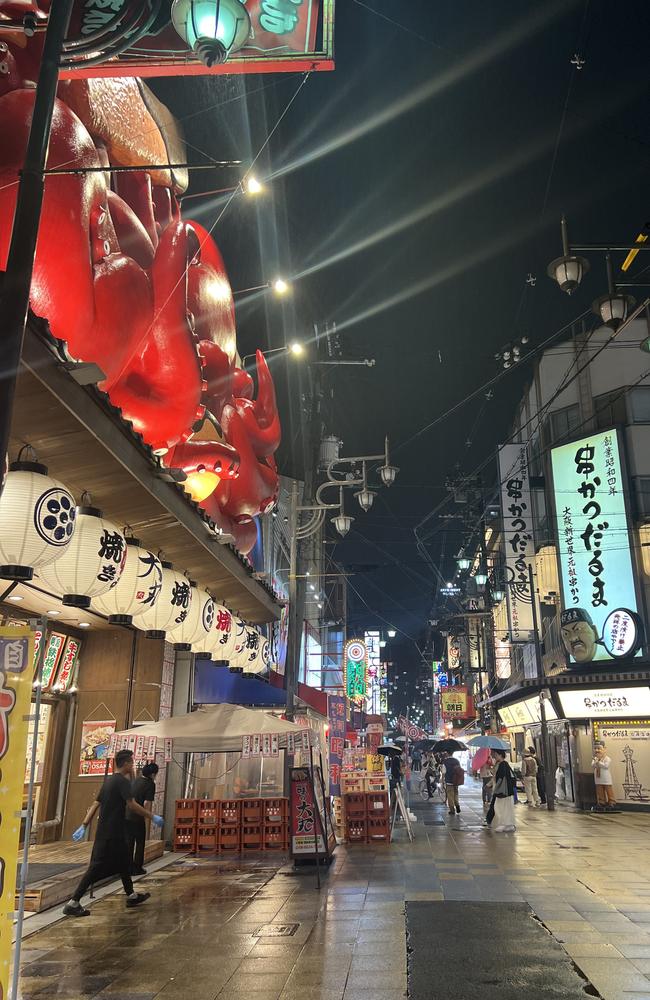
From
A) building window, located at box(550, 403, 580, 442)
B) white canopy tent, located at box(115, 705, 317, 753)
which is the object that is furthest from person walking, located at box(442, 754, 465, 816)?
building window, located at box(550, 403, 580, 442)

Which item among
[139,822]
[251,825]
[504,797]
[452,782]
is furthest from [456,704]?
[139,822]

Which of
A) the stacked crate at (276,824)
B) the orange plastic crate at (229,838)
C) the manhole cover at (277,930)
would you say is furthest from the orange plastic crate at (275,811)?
the manhole cover at (277,930)

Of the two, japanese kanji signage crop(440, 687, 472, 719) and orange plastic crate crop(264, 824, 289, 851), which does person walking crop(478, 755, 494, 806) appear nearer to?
orange plastic crate crop(264, 824, 289, 851)

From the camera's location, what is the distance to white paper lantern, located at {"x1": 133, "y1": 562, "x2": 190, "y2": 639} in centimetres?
1000

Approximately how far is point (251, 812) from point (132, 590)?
848 centimetres

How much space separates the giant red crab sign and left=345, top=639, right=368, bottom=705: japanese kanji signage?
75.2 feet

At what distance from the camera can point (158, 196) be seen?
1151 cm

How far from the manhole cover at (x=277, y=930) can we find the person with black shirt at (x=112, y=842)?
2.20 m

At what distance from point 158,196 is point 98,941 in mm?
10539

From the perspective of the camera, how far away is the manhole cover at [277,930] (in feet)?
27.3

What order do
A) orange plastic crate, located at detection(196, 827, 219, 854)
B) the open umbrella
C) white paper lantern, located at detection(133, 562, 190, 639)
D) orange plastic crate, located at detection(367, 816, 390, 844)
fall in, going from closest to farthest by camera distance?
white paper lantern, located at detection(133, 562, 190, 639) → orange plastic crate, located at detection(196, 827, 219, 854) → orange plastic crate, located at detection(367, 816, 390, 844) → the open umbrella

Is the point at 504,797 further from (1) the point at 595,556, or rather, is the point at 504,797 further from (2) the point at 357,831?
(1) the point at 595,556

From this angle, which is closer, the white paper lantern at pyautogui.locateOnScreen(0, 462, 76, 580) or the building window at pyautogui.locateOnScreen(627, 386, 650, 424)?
the white paper lantern at pyautogui.locateOnScreen(0, 462, 76, 580)

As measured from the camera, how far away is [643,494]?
994 inches
